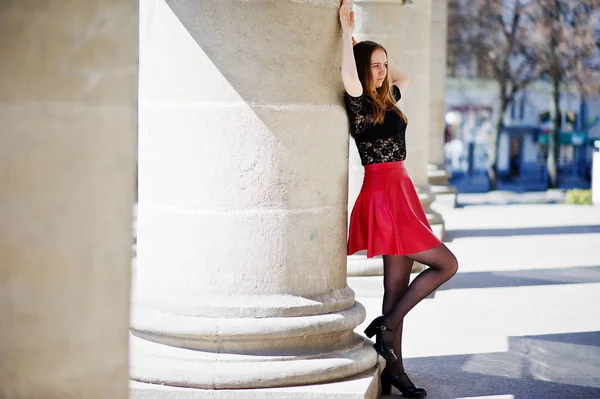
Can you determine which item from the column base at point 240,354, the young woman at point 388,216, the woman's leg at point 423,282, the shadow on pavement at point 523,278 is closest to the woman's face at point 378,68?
the young woman at point 388,216

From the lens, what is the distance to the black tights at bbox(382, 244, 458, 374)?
6273mm

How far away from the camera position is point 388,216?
6188 millimetres

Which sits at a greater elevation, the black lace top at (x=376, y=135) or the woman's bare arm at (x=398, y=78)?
the woman's bare arm at (x=398, y=78)

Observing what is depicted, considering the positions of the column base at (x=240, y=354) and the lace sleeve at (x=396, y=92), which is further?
the lace sleeve at (x=396, y=92)

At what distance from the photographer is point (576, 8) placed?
35.8 meters

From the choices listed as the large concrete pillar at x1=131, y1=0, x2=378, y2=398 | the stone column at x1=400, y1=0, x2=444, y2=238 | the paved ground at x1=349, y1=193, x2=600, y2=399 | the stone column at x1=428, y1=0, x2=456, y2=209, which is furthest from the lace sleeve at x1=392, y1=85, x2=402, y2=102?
the stone column at x1=428, y1=0, x2=456, y2=209

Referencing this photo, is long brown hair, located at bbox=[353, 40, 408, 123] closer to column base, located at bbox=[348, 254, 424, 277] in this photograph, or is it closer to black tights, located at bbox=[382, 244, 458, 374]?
black tights, located at bbox=[382, 244, 458, 374]

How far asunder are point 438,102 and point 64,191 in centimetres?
1924

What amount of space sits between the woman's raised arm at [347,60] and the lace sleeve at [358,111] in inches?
5.2

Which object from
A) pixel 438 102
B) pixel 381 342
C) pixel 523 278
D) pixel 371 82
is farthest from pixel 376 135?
pixel 438 102

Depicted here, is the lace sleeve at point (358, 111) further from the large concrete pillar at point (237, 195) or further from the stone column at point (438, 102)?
the stone column at point (438, 102)

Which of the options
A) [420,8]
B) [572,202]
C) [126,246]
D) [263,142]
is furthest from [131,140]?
[572,202]

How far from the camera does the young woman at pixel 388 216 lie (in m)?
6.19

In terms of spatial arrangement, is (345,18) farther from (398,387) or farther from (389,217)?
Result: (398,387)
